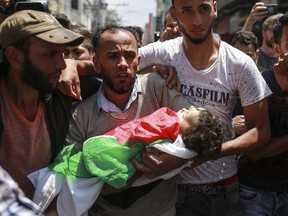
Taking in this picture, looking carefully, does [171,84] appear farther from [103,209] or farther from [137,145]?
[103,209]

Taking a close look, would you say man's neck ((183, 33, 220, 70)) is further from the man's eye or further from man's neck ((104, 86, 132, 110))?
man's neck ((104, 86, 132, 110))

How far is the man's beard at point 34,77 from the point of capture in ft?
7.07

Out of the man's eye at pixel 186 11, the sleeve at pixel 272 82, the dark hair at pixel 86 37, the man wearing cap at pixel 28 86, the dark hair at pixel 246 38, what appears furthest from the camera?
the dark hair at pixel 246 38

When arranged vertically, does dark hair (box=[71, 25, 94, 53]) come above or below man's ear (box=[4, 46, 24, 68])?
below

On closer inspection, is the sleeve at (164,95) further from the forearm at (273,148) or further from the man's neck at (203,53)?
the forearm at (273,148)

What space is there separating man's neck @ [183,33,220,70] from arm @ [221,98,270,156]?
1.22ft

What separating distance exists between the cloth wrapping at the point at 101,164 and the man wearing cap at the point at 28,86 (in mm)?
102

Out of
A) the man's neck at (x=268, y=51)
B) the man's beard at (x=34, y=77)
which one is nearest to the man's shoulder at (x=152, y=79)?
the man's beard at (x=34, y=77)

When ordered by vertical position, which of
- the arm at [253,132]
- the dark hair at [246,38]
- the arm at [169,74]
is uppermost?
the arm at [169,74]

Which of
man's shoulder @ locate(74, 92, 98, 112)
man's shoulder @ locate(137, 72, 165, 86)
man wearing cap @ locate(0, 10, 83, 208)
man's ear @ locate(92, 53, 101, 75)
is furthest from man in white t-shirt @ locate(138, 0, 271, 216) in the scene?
man wearing cap @ locate(0, 10, 83, 208)

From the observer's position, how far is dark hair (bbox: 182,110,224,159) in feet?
7.12

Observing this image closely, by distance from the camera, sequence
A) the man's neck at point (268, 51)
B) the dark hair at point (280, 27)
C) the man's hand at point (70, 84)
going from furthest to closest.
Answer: the man's neck at point (268, 51)
the dark hair at point (280, 27)
the man's hand at point (70, 84)

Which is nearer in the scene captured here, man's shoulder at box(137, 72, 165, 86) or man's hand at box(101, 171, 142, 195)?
man's hand at box(101, 171, 142, 195)

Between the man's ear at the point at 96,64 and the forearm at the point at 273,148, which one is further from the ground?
the man's ear at the point at 96,64
